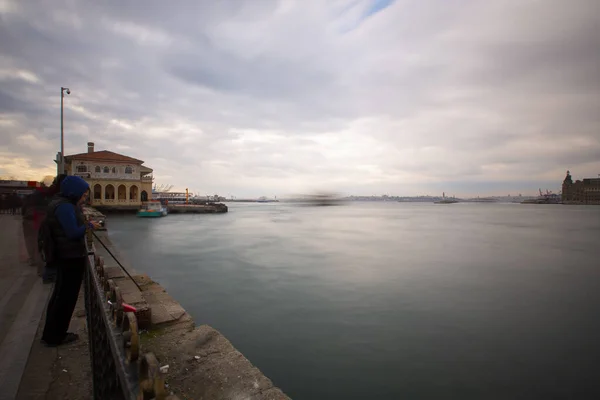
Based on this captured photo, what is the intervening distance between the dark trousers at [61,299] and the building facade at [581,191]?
196999mm

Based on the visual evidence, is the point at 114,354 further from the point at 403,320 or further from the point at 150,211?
the point at 150,211

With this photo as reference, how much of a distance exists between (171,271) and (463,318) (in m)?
13.0

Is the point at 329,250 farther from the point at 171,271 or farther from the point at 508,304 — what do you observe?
the point at 508,304

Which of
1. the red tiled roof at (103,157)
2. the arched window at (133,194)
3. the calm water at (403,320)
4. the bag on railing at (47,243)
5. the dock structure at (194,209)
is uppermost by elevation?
the red tiled roof at (103,157)

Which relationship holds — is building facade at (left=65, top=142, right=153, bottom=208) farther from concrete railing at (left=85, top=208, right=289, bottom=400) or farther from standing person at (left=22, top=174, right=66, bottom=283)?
concrete railing at (left=85, top=208, right=289, bottom=400)

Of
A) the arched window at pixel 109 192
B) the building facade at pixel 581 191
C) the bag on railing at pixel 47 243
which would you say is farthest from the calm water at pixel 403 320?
the building facade at pixel 581 191

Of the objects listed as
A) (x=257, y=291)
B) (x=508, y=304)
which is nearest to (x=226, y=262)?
(x=257, y=291)

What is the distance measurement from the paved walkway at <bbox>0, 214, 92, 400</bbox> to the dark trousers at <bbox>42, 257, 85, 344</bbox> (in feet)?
0.59

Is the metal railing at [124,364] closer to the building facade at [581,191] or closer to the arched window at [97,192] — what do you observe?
the arched window at [97,192]

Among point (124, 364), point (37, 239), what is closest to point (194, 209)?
point (37, 239)

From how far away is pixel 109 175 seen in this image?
45438mm

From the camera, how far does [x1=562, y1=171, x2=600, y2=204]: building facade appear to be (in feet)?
462

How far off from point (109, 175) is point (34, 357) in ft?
164

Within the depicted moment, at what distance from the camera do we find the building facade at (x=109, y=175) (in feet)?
144
